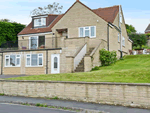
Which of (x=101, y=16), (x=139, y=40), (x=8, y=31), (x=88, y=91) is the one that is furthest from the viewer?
(x=139, y=40)

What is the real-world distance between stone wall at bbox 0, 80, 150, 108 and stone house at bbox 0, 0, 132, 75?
698 cm

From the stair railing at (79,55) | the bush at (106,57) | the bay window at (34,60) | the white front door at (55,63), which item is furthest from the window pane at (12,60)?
the bush at (106,57)

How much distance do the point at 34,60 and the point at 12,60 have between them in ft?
10.8

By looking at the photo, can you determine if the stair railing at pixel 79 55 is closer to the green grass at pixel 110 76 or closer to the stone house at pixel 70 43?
the stone house at pixel 70 43

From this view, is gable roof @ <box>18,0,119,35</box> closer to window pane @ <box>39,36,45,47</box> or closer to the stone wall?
window pane @ <box>39,36,45,47</box>

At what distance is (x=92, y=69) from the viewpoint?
1966 centimetres

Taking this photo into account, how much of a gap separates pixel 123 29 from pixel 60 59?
43.1ft

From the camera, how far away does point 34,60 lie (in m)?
24.6

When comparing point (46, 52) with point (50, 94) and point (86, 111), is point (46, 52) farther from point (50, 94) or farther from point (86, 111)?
point (86, 111)

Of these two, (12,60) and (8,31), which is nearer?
(12,60)

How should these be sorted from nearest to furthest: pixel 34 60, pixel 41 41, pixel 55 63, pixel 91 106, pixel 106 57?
1. pixel 91 106
2. pixel 106 57
3. pixel 55 63
4. pixel 34 60
5. pixel 41 41

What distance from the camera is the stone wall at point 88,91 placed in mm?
9688

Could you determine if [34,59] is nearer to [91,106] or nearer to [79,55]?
[79,55]

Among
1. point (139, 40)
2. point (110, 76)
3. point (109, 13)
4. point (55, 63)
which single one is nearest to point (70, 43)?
point (55, 63)
